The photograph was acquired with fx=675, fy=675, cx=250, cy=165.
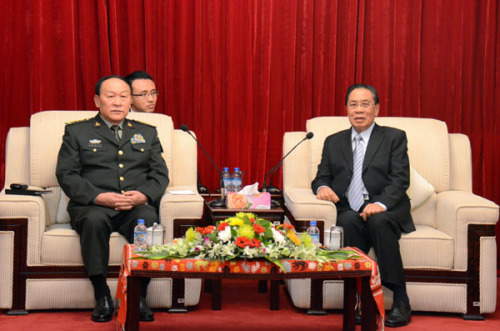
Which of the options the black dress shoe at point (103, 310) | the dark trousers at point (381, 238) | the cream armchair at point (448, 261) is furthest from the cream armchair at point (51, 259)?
the dark trousers at point (381, 238)

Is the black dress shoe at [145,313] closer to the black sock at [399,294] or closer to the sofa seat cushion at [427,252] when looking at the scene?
the black sock at [399,294]

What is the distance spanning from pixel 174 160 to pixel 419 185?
1386mm

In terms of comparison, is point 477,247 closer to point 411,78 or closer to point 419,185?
point 419,185

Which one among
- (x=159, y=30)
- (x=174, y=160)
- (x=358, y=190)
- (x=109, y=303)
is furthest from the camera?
(x=159, y=30)

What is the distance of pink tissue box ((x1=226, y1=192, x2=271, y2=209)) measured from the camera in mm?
3541

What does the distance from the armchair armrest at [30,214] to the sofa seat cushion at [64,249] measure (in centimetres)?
3

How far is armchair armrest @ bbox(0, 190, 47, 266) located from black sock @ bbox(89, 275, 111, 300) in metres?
0.30

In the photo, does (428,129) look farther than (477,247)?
Yes

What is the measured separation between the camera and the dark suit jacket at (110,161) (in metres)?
3.51

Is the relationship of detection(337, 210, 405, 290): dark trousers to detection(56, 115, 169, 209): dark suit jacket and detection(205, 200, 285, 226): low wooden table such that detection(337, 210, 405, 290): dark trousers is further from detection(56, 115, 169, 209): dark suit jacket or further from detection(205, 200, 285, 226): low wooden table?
detection(56, 115, 169, 209): dark suit jacket

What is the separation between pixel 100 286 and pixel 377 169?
1.56 metres

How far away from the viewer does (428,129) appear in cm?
391

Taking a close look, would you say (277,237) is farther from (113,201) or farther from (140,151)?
(140,151)

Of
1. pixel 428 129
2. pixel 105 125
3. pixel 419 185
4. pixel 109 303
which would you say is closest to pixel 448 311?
pixel 419 185
